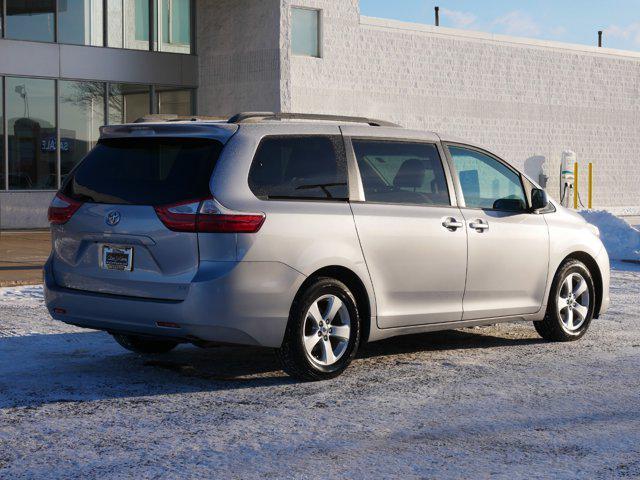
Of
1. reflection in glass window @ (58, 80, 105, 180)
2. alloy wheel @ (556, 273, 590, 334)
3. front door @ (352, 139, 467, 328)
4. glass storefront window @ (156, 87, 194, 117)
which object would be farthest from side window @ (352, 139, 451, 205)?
glass storefront window @ (156, 87, 194, 117)

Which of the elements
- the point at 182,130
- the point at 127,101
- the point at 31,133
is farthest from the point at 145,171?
the point at 127,101

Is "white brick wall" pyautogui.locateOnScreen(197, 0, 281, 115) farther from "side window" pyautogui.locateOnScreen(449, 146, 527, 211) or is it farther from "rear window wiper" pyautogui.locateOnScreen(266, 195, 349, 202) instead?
"rear window wiper" pyautogui.locateOnScreen(266, 195, 349, 202)

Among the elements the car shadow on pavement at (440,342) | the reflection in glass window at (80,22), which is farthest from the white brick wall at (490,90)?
the car shadow on pavement at (440,342)

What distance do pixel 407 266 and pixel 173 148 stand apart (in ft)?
6.39

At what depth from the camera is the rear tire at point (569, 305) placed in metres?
9.80

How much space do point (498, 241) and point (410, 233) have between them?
1.04 m

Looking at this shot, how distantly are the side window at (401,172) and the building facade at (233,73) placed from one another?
1751cm

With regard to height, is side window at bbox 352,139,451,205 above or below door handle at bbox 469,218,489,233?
above

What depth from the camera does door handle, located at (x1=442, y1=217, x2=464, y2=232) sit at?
8805 mm

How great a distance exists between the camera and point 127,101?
2697 centimetres

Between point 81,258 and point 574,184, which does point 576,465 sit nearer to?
point 81,258

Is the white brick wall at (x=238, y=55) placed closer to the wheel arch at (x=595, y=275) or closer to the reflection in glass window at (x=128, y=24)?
the reflection in glass window at (x=128, y=24)

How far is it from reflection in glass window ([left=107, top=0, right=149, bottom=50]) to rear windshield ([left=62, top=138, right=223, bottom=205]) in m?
19.1

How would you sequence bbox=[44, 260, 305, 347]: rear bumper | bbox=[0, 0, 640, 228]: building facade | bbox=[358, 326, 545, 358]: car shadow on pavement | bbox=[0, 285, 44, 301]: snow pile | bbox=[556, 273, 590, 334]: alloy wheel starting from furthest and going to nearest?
bbox=[0, 0, 640, 228]: building facade
bbox=[0, 285, 44, 301]: snow pile
bbox=[556, 273, 590, 334]: alloy wheel
bbox=[358, 326, 545, 358]: car shadow on pavement
bbox=[44, 260, 305, 347]: rear bumper
